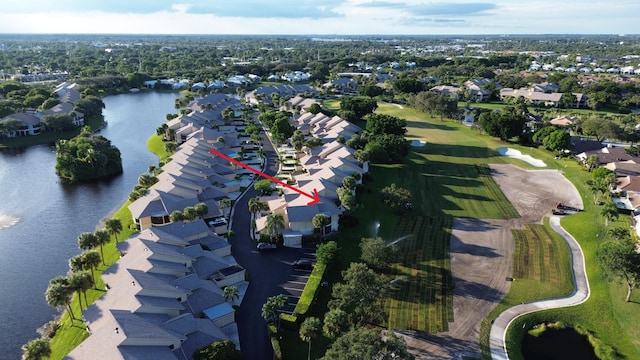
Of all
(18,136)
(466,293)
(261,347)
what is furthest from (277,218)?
(18,136)

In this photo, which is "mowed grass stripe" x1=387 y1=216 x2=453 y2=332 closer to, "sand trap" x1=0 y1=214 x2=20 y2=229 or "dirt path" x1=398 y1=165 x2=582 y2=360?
"dirt path" x1=398 y1=165 x2=582 y2=360

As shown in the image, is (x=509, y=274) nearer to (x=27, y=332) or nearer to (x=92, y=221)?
(x=27, y=332)

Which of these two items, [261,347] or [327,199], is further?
[327,199]

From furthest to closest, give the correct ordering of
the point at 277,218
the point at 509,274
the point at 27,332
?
the point at 277,218, the point at 509,274, the point at 27,332

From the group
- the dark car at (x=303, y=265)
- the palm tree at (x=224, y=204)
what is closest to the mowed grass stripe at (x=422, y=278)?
the dark car at (x=303, y=265)

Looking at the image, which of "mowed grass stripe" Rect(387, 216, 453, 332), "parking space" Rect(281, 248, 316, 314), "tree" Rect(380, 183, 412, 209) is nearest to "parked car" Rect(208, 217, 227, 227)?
"parking space" Rect(281, 248, 316, 314)

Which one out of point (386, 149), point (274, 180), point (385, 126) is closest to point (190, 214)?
point (274, 180)
